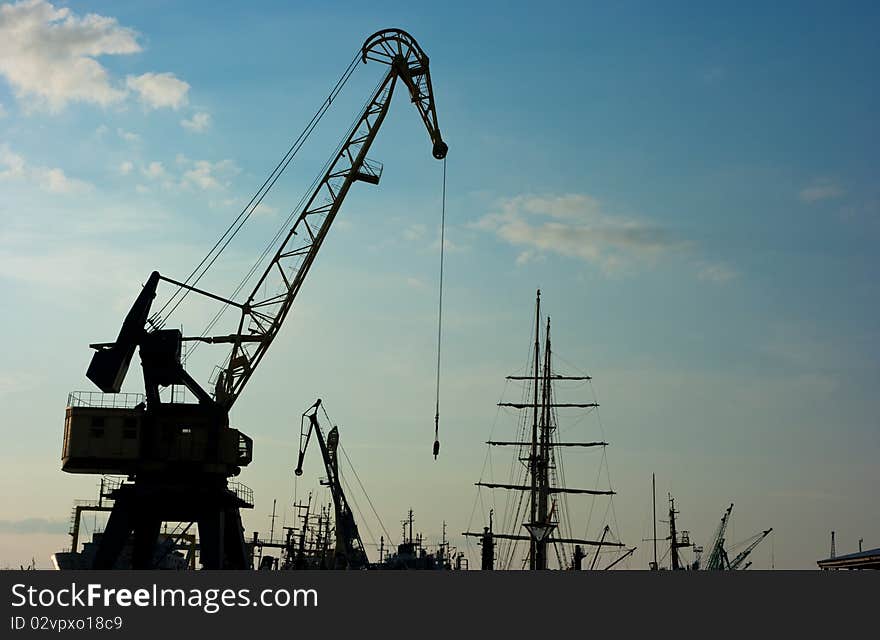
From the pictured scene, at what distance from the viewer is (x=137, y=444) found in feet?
238

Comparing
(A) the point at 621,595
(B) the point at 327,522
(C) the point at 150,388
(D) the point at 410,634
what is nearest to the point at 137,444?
(C) the point at 150,388

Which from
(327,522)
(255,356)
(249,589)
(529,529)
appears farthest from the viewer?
(327,522)

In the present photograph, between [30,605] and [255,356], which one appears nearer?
[30,605]

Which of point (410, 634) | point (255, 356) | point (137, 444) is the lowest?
point (410, 634)

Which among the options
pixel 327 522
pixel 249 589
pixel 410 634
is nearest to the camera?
pixel 410 634

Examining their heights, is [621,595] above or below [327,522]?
below

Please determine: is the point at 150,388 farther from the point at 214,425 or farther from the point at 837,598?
the point at 837,598

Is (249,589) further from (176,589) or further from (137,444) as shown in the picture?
(137,444)

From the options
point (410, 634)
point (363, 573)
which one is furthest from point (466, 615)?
point (363, 573)

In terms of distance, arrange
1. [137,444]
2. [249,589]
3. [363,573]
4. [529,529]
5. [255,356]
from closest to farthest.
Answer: [249,589] → [363,573] → [137,444] → [255,356] → [529,529]

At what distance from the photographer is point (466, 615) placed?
54406 millimetres

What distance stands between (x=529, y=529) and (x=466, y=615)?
231ft

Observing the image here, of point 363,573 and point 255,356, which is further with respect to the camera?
point 255,356

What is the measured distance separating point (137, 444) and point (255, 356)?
11882 mm
